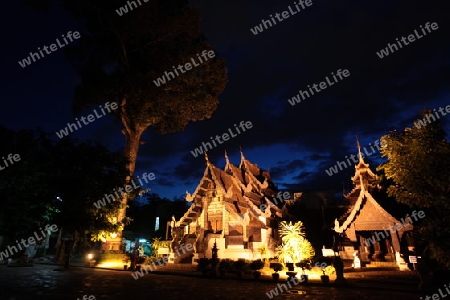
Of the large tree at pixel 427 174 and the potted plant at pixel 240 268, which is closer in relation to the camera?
the large tree at pixel 427 174

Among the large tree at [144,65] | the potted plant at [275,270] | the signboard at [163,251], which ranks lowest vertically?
the potted plant at [275,270]

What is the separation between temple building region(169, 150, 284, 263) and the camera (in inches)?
853

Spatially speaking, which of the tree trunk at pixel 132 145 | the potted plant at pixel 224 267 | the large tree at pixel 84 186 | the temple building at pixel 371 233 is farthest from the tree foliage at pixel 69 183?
the temple building at pixel 371 233

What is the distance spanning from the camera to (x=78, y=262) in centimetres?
2378

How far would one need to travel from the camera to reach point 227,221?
23.1m

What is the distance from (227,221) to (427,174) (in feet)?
50.9

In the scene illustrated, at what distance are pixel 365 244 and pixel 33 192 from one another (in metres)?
25.9

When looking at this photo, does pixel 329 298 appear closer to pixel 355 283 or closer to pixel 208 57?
pixel 355 283

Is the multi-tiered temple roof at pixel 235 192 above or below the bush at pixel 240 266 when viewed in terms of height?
above

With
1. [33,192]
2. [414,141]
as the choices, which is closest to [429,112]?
[414,141]

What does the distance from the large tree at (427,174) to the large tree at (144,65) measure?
18.7 meters

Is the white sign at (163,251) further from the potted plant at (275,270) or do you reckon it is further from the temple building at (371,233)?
the temple building at (371,233)

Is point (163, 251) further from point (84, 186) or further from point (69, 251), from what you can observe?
point (84, 186)

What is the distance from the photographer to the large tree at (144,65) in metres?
25.2
